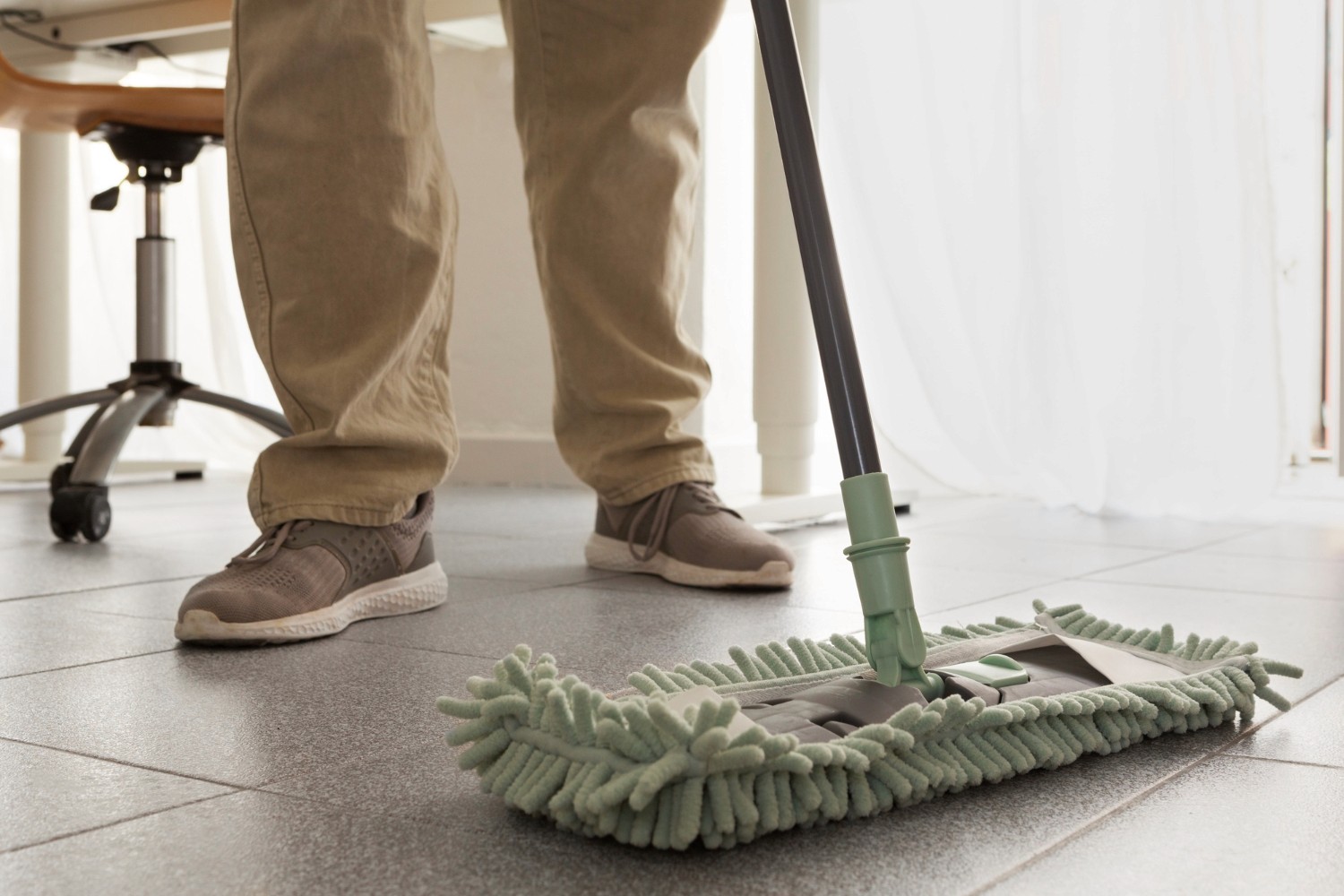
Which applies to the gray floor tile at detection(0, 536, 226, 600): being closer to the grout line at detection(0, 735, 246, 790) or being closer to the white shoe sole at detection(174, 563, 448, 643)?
the white shoe sole at detection(174, 563, 448, 643)

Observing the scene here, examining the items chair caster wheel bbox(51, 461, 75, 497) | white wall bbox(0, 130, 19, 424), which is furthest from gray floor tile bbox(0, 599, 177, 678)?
white wall bbox(0, 130, 19, 424)

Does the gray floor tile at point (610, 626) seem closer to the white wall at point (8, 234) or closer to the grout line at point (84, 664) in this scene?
the grout line at point (84, 664)

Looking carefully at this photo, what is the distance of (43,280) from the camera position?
Result: 2473mm

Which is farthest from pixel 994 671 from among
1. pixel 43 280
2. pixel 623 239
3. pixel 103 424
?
pixel 43 280

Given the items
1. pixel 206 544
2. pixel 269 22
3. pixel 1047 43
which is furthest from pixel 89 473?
pixel 1047 43

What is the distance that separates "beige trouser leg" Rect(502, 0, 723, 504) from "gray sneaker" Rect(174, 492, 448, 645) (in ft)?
0.75

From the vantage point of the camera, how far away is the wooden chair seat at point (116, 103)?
1707mm

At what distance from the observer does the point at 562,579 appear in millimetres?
1248

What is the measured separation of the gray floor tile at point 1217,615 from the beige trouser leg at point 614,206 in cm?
34

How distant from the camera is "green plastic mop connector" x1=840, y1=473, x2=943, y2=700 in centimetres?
55

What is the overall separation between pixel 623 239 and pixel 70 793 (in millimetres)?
783

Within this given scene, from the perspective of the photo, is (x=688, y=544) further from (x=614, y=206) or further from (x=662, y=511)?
(x=614, y=206)

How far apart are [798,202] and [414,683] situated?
36 cm

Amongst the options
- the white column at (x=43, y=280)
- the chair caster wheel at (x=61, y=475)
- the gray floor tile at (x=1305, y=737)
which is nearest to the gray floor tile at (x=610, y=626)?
the gray floor tile at (x=1305, y=737)
